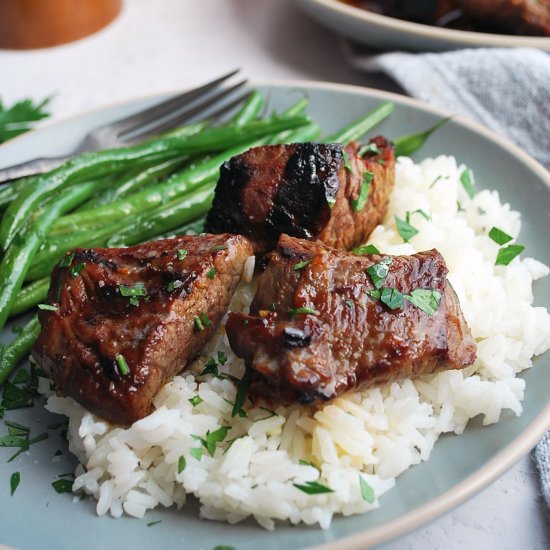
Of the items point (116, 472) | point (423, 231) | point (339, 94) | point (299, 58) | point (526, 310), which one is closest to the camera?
point (116, 472)

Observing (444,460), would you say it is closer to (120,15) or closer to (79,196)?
(79,196)

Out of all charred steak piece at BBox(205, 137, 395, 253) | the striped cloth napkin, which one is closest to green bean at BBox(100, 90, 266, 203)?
charred steak piece at BBox(205, 137, 395, 253)

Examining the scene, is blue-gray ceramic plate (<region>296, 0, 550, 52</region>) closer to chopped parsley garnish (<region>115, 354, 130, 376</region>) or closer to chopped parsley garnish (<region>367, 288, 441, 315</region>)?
chopped parsley garnish (<region>367, 288, 441, 315</region>)

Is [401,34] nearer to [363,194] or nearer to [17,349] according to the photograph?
[363,194]

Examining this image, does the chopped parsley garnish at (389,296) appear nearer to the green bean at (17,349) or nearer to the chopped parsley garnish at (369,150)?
the chopped parsley garnish at (369,150)

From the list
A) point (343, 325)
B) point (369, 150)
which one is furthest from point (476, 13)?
point (343, 325)

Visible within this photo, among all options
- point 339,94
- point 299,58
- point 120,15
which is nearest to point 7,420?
point 339,94
